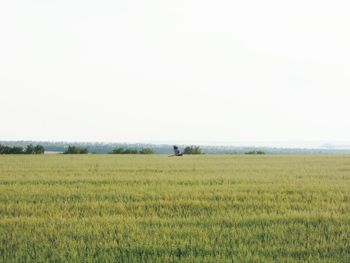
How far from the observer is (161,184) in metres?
15.7

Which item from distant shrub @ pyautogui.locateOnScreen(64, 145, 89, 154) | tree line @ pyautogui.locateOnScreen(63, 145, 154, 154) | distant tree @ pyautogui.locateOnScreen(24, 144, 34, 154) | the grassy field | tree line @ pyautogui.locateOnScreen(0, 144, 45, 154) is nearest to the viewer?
the grassy field

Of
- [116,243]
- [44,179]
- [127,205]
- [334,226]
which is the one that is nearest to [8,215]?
[127,205]

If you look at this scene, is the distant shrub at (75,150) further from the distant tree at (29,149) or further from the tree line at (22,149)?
the distant tree at (29,149)

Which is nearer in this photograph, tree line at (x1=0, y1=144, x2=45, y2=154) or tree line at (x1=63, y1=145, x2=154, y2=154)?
tree line at (x1=0, y1=144, x2=45, y2=154)

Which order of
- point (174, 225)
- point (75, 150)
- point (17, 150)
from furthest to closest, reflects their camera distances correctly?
point (75, 150) < point (17, 150) < point (174, 225)

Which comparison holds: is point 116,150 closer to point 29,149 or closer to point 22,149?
point 29,149

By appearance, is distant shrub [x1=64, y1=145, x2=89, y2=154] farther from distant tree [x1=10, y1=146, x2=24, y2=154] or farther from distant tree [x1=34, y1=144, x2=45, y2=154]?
distant tree [x1=10, y1=146, x2=24, y2=154]

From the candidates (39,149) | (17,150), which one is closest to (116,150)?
(39,149)

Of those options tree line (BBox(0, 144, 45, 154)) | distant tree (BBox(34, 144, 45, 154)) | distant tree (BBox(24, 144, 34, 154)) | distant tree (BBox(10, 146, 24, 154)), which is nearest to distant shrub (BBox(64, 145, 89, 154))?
distant tree (BBox(34, 144, 45, 154))

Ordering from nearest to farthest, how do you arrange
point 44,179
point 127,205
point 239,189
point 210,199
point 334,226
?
point 334,226
point 127,205
point 210,199
point 239,189
point 44,179

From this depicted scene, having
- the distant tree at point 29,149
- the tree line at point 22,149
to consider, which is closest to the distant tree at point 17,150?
the tree line at point 22,149

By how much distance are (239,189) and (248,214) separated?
4.53 m

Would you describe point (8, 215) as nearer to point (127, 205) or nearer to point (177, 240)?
point (127, 205)

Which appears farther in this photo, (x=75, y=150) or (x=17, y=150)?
(x=75, y=150)
